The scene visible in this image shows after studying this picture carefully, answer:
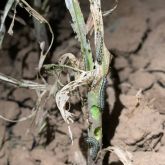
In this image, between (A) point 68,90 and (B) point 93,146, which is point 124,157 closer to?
(B) point 93,146

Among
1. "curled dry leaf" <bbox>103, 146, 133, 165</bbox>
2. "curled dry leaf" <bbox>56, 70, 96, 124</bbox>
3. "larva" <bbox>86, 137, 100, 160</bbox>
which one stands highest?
"curled dry leaf" <bbox>56, 70, 96, 124</bbox>

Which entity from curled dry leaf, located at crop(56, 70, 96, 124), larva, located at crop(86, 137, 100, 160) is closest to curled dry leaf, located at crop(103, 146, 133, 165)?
larva, located at crop(86, 137, 100, 160)

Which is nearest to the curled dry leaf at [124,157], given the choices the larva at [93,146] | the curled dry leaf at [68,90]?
the larva at [93,146]

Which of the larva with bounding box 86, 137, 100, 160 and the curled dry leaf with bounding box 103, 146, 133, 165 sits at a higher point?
the larva with bounding box 86, 137, 100, 160

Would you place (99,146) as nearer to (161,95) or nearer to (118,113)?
(118,113)

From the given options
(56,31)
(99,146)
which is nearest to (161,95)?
(99,146)

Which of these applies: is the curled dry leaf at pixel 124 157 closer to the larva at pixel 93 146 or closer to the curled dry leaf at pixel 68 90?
the larva at pixel 93 146

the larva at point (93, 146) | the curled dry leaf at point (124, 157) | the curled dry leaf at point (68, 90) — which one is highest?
the curled dry leaf at point (68, 90)

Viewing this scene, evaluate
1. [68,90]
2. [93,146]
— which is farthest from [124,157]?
[68,90]

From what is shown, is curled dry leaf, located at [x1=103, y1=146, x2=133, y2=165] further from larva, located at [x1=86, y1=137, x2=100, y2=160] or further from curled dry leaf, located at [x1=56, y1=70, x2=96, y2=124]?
curled dry leaf, located at [x1=56, y1=70, x2=96, y2=124]

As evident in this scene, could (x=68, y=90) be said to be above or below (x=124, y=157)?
above

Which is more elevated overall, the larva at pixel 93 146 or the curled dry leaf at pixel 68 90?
the curled dry leaf at pixel 68 90
